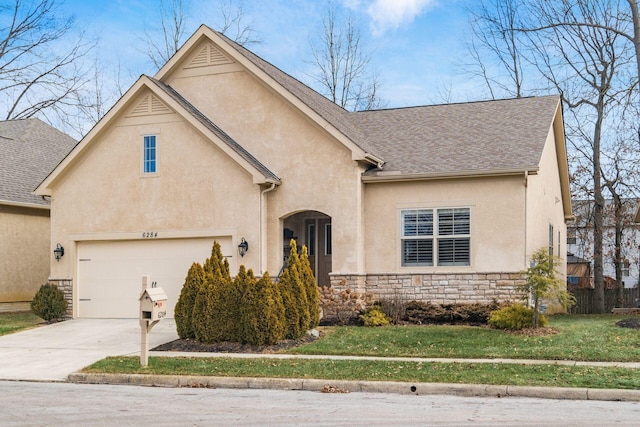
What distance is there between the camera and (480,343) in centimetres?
1574

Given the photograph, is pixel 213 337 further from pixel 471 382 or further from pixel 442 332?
pixel 471 382

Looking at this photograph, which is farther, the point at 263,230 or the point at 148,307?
the point at 263,230

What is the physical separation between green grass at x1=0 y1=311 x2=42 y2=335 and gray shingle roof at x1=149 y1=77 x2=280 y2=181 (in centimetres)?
719

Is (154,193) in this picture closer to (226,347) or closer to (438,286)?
(226,347)

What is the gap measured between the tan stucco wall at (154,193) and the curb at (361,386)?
25.4 ft

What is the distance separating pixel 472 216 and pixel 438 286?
2.02 m

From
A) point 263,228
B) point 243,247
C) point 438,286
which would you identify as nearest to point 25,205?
point 243,247

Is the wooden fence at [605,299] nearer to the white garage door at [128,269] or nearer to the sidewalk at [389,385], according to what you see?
the white garage door at [128,269]

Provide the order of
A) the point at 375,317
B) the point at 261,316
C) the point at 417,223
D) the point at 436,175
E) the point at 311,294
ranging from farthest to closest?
the point at 417,223 < the point at 436,175 < the point at 375,317 < the point at 311,294 < the point at 261,316

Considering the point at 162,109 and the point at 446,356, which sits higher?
the point at 162,109

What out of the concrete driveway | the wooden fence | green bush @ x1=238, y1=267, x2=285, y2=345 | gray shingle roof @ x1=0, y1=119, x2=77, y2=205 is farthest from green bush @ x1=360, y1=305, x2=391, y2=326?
the wooden fence

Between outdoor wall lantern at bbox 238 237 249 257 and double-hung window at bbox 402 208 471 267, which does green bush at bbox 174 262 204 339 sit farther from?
double-hung window at bbox 402 208 471 267

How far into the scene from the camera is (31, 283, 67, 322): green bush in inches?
845

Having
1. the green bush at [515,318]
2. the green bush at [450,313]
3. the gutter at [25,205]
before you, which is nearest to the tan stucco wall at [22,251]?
the gutter at [25,205]
